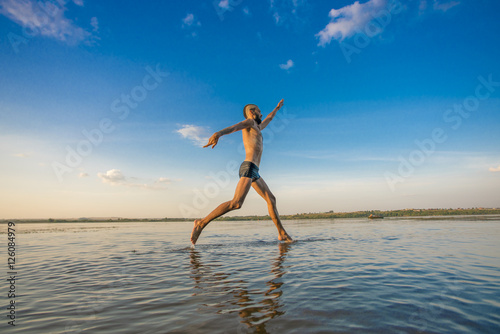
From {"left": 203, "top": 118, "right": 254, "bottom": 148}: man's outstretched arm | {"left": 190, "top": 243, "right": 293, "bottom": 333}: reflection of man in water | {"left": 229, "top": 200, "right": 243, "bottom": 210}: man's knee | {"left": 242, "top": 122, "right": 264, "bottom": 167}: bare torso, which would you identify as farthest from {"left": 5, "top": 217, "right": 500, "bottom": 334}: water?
{"left": 242, "top": 122, "right": 264, "bottom": 167}: bare torso

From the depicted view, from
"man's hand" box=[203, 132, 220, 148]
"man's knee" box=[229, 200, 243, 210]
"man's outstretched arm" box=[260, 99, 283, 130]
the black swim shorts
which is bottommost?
"man's knee" box=[229, 200, 243, 210]

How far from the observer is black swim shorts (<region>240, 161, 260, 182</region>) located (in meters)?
7.22

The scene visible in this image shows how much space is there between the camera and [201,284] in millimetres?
3660

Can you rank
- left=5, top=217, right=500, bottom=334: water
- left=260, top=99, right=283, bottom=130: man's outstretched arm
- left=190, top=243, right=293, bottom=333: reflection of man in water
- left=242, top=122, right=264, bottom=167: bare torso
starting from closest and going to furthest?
left=5, top=217, right=500, bottom=334: water
left=190, top=243, right=293, bottom=333: reflection of man in water
left=242, top=122, right=264, bottom=167: bare torso
left=260, top=99, right=283, bottom=130: man's outstretched arm

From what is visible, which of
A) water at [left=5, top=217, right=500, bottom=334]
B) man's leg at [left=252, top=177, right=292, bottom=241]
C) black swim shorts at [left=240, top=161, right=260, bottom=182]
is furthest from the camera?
man's leg at [left=252, top=177, right=292, bottom=241]

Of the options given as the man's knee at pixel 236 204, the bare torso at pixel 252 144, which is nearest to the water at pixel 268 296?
the man's knee at pixel 236 204

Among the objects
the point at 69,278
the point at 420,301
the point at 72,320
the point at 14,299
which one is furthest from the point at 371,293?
the point at 69,278

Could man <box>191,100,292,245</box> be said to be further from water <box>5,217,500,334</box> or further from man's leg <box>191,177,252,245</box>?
water <box>5,217,500,334</box>

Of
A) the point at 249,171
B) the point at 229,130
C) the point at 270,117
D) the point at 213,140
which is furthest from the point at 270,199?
the point at 213,140

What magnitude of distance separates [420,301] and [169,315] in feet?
8.33

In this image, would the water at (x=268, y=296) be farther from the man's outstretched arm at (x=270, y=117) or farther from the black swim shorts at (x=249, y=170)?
the man's outstretched arm at (x=270, y=117)

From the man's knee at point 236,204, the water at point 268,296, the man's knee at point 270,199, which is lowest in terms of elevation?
the water at point 268,296

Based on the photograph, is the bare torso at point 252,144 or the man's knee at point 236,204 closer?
the man's knee at point 236,204

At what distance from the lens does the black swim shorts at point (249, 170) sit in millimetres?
7223
